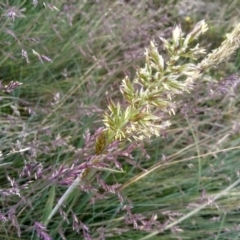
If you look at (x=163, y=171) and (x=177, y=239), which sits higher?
(x=163, y=171)

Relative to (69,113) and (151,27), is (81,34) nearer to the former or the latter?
(151,27)

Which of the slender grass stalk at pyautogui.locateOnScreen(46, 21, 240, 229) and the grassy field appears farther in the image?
the grassy field

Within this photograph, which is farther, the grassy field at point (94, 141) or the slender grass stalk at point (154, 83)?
the grassy field at point (94, 141)

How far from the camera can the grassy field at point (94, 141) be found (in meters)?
1.27

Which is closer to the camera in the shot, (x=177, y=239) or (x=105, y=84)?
(x=177, y=239)

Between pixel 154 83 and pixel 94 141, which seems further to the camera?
pixel 94 141

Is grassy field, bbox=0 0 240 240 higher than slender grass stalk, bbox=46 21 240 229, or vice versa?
slender grass stalk, bbox=46 21 240 229

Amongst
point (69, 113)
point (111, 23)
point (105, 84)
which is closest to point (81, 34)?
point (111, 23)

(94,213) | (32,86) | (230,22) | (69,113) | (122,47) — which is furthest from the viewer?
(230,22)

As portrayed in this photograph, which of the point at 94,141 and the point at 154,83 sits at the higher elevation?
the point at 154,83

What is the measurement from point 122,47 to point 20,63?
0.43 m

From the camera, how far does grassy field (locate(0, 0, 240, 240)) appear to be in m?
1.27

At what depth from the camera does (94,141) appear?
1139mm

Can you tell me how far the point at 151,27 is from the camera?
1930mm
